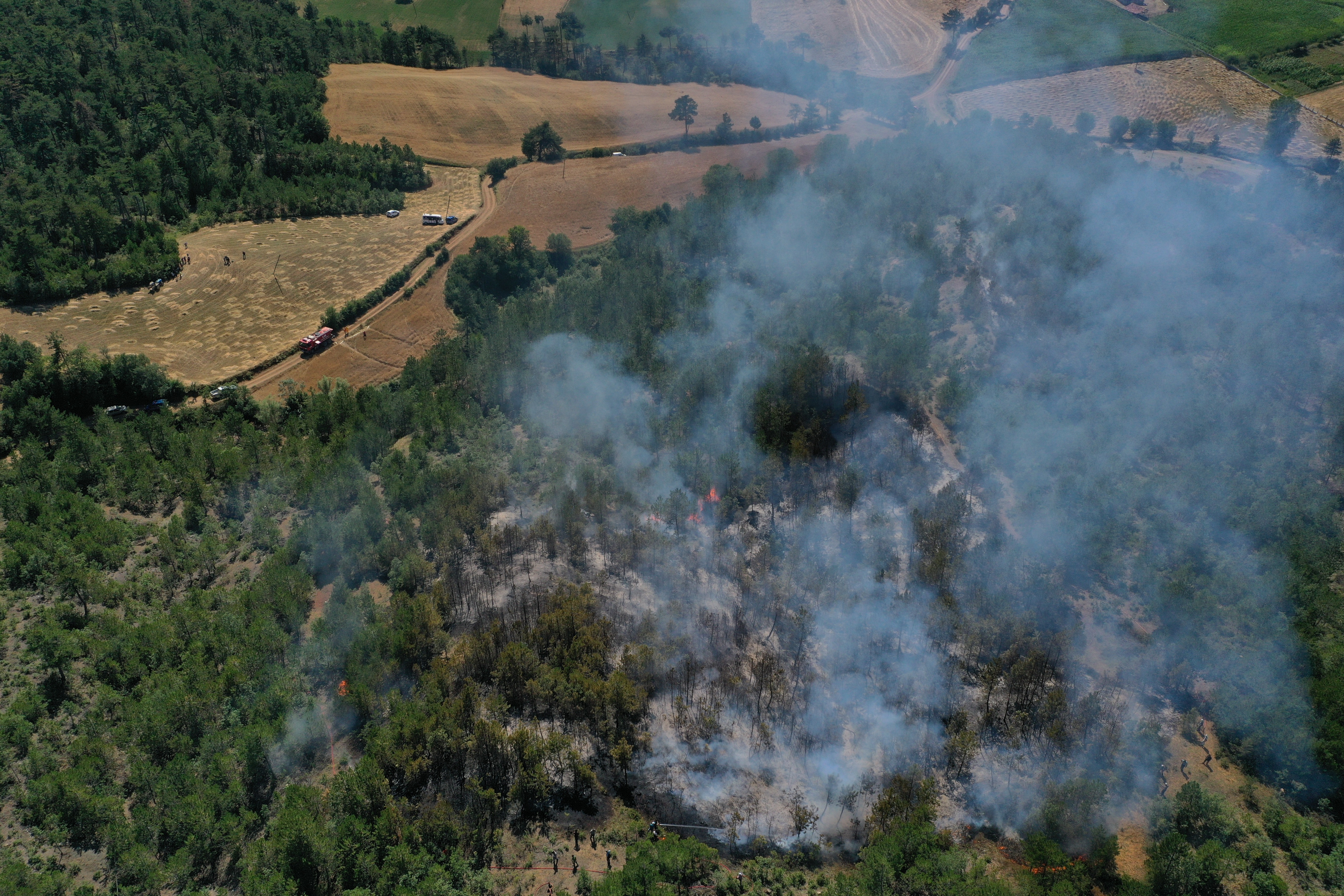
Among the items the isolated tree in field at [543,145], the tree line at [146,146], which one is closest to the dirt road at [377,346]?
the tree line at [146,146]

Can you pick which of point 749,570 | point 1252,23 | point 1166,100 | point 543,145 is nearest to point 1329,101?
point 1166,100

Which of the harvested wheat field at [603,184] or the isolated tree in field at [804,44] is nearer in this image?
the harvested wheat field at [603,184]

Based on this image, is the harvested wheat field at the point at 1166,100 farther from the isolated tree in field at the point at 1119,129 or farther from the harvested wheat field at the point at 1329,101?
the isolated tree in field at the point at 1119,129

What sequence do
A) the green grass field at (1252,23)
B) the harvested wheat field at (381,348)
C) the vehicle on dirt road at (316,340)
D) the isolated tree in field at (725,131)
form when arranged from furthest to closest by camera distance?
the isolated tree in field at (725,131)
the green grass field at (1252,23)
the vehicle on dirt road at (316,340)
the harvested wheat field at (381,348)

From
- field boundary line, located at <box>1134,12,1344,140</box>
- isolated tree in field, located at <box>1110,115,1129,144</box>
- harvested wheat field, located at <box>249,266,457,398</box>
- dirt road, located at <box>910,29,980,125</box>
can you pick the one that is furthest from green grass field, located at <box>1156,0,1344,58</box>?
harvested wheat field, located at <box>249,266,457,398</box>

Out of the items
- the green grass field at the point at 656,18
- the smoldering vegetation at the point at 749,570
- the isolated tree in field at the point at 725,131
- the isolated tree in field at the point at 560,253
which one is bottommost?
the smoldering vegetation at the point at 749,570

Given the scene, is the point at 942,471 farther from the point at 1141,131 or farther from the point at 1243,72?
the point at 1243,72

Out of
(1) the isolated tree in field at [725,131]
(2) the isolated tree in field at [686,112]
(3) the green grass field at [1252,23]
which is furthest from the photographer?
(2) the isolated tree in field at [686,112]

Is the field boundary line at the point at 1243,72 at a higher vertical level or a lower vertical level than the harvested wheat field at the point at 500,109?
higher
